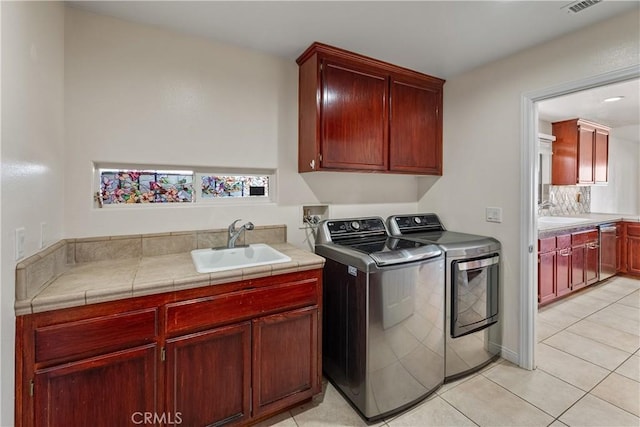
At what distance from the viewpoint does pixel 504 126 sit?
2.29 m

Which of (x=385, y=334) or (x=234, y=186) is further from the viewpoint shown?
(x=234, y=186)

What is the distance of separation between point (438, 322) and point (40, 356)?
207 centimetres

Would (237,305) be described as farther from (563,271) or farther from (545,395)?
(563,271)

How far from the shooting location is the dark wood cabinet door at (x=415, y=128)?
2453 mm

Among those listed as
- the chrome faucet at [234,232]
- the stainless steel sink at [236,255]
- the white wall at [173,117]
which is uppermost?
the white wall at [173,117]

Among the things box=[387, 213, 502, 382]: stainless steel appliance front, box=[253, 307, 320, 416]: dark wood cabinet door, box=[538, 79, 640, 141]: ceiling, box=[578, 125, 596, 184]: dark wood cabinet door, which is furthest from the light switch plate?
box=[578, 125, 596, 184]: dark wood cabinet door

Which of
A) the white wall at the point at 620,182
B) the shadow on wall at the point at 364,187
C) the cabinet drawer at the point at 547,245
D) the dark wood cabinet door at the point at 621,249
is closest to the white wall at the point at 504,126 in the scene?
the shadow on wall at the point at 364,187

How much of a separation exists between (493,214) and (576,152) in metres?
2.77

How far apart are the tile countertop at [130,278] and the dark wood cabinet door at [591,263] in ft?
12.6

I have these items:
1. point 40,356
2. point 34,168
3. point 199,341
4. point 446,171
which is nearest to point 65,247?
point 34,168

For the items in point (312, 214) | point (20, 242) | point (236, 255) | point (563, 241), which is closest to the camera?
point (20, 242)

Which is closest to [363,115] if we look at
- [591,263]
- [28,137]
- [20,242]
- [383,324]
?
[383,324]

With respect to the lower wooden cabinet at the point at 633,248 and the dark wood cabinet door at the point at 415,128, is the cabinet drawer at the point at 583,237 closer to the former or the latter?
the lower wooden cabinet at the point at 633,248

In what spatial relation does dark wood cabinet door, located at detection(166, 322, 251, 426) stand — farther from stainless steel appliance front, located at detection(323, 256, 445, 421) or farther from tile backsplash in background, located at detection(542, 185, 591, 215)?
tile backsplash in background, located at detection(542, 185, 591, 215)
